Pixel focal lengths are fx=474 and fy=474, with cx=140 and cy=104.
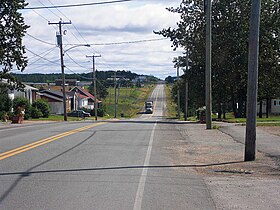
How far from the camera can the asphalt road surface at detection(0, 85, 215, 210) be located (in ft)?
27.1

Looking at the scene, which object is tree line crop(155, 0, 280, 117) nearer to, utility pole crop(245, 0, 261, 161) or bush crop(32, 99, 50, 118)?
bush crop(32, 99, 50, 118)

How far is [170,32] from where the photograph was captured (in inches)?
1791

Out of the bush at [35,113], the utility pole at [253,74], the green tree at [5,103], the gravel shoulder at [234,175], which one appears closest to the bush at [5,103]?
the green tree at [5,103]

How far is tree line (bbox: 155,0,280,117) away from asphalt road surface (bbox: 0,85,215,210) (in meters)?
28.2

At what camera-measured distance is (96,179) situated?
10.4 meters

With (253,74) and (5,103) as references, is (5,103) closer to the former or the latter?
(5,103)

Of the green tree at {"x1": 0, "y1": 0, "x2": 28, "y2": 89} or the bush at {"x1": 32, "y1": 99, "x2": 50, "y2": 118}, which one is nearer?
the green tree at {"x1": 0, "y1": 0, "x2": 28, "y2": 89}

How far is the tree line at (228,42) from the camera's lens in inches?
1693

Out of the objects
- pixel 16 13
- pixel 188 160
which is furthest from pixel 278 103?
Answer: pixel 188 160

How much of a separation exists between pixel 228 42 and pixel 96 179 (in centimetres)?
3428

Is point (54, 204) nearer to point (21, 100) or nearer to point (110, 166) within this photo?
point (110, 166)

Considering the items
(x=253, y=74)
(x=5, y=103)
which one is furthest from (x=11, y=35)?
(x=253, y=74)

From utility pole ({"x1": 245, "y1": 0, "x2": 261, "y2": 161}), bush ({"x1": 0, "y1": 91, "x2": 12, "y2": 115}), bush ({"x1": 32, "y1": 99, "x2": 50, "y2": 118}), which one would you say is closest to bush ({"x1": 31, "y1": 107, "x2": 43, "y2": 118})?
bush ({"x1": 32, "y1": 99, "x2": 50, "y2": 118})

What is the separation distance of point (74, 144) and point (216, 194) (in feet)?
29.7
